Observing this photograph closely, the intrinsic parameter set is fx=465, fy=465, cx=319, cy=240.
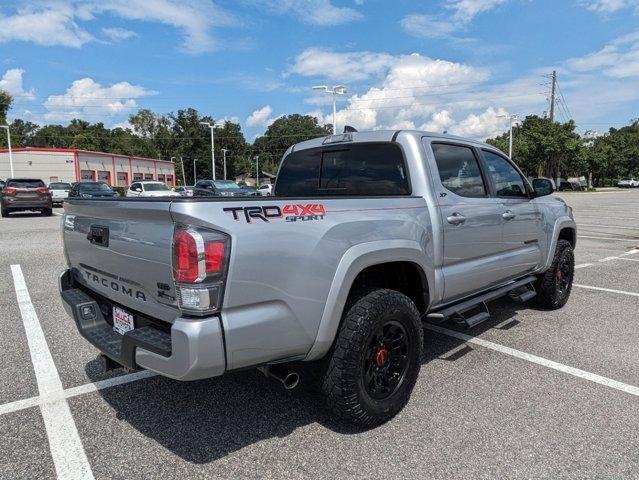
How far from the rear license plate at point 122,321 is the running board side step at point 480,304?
2149 mm

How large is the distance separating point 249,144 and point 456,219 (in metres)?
141

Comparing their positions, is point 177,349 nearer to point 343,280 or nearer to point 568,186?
point 343,280

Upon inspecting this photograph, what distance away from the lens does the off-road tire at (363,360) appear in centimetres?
272

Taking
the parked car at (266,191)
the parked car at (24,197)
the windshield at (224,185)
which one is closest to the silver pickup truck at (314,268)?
the parked car at (266,191)

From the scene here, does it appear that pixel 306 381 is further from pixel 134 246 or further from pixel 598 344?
pixel 598 344

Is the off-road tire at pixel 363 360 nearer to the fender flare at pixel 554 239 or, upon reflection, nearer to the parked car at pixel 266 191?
the parked car at pixel 266 191

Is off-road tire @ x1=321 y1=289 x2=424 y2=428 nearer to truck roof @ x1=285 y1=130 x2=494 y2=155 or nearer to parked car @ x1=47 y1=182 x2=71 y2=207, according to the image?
truck roof @ x1=285 y1=130 x2=494 y2=155

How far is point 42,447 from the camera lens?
2727mm

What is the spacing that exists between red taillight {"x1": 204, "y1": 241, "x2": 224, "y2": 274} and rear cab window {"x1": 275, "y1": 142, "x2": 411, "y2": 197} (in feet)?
5.87

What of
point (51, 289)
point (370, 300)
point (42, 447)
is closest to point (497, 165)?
point (370, 300)

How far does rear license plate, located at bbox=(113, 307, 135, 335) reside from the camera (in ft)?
9.17

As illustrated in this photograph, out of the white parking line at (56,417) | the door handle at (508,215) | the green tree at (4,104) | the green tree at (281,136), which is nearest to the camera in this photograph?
the white parking line at (56,417)

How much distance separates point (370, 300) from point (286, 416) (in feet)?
3.23

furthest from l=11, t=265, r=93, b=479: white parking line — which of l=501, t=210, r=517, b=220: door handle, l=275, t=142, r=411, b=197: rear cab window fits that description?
l=501, t=210, r=517, b=220: door handle
